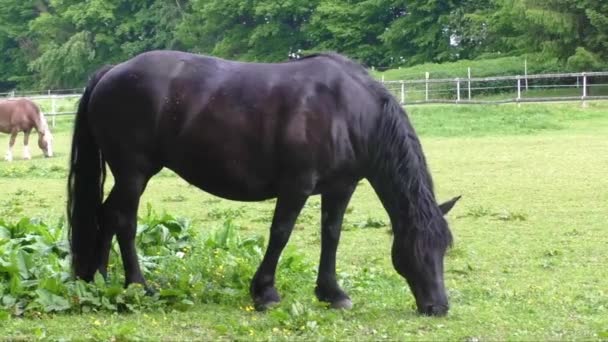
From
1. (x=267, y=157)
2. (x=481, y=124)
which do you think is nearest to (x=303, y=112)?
(x=267, y=157)

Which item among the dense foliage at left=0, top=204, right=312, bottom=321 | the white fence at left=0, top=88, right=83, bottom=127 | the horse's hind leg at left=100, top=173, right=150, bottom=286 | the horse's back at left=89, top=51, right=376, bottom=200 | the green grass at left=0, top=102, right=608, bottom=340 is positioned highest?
the horse's back at left=89, top=51, right=376, bottom=200

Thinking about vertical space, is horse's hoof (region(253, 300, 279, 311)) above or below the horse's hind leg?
below

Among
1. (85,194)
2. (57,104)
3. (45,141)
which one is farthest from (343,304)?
(57,104)

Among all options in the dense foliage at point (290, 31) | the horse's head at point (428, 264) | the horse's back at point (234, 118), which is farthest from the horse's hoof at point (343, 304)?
the dense foliage at point (290, 31)

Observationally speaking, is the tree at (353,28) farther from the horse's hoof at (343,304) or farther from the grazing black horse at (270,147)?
the horse's hoof at (343,304)

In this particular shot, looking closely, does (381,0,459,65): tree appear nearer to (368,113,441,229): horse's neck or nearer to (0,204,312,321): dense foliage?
(0,204,312,321): dense foliage

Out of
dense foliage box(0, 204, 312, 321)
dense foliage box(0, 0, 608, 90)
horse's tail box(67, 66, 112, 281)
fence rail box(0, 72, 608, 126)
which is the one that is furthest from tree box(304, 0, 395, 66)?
horse's tail box(67, 66, 112, 281)

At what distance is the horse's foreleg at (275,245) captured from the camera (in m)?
5.82

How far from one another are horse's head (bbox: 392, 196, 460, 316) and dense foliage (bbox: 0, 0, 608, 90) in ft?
102

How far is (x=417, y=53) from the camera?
48562mm

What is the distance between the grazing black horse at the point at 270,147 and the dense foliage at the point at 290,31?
30986 mm

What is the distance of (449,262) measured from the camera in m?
7.94

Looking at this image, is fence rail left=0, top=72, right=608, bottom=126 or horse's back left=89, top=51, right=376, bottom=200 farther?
fence rail left=0, top=72, right=608, bottom=126

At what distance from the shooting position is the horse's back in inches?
227
